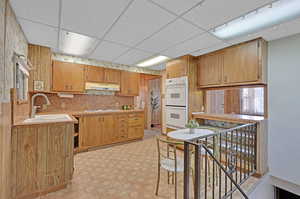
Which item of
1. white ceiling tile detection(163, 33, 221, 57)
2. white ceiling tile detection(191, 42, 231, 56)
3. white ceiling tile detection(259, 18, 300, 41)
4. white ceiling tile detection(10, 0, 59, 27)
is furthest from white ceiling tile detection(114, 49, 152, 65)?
white ceiling tile detection(259, 18, 300, 41)

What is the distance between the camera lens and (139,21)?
1948mm

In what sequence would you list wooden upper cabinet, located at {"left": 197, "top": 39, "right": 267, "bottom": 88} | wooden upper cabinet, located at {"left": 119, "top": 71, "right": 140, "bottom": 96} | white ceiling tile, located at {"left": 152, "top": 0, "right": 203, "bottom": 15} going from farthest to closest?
wooden upper cabinet, located at {"left": 119, "top": 71, "right": 140, "bottom": 96} < wooden upper cabinet, located at {"left": 197, "top": 39, "right": 267, "bottom": 88} < white ceiling tile, located at {"left": 152, "top": 0, "right": 203, "bottom": 15}

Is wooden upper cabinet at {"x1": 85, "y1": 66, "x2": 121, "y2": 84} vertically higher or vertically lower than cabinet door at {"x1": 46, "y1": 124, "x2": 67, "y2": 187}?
higher

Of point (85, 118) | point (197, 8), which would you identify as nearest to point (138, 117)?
point (85, 118)

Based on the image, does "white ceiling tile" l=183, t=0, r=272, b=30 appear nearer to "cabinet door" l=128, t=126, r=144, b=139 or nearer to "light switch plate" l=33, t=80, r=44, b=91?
"light switch plate" l=33, t=80, r=44, b=91

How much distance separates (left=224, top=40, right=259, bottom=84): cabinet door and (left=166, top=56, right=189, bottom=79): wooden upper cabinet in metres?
0.88

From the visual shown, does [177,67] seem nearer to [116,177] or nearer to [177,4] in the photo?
[177,4]

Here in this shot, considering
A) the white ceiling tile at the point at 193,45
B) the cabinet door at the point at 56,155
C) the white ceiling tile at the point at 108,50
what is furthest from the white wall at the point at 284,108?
the cabinet door at the point at 56,155

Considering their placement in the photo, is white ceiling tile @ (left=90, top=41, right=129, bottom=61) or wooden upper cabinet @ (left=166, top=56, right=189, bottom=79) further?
wooden upper cabinet @ (left=166, top=56, right=189, bottom=79)

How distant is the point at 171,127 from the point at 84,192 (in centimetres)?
242

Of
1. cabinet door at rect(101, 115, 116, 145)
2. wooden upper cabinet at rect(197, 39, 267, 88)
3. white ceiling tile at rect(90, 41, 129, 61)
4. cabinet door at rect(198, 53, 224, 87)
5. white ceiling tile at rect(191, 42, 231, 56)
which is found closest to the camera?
wooden upper cabinet at rect(197, 39, 267, 88)

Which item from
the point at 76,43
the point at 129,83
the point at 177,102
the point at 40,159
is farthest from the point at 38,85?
the point at 177,102

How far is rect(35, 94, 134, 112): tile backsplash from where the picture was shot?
3584 millimetres

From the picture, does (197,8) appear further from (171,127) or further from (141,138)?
(141,138)
